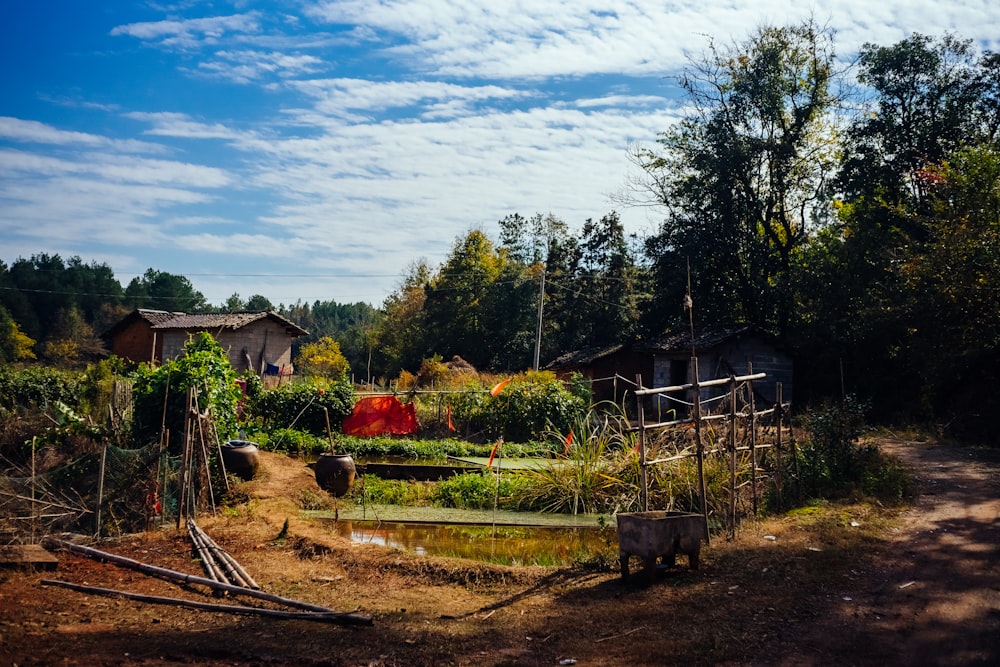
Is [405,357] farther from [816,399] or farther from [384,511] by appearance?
[384,511]

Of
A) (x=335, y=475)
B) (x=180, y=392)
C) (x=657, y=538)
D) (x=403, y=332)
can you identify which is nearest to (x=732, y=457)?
(x=657, y=538)

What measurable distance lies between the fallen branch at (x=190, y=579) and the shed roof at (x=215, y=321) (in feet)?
98.7

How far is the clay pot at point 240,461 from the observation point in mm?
15172

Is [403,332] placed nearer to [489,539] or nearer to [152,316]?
[152,316]

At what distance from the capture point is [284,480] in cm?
1545

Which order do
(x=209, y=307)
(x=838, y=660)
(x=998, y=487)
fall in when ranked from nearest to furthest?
(x=838, y=660) → (x=998, y=487) → (x=209, y=307)

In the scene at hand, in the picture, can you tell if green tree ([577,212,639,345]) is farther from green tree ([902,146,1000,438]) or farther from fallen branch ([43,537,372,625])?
fallen branch ([43,537,372,625])

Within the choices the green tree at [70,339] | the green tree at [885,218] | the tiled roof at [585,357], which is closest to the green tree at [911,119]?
the green tree at [885,218]

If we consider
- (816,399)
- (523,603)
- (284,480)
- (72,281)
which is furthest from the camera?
(72,281)

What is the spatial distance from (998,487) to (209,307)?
88.9 m

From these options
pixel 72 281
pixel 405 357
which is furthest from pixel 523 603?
pixel 72 281

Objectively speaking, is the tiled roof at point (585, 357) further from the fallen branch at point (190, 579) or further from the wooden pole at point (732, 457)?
the fallen branch at point (190, 579)

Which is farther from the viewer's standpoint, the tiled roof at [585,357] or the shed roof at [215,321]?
the shed roof at [215,321]

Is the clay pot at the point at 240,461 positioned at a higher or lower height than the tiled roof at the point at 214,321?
lower
